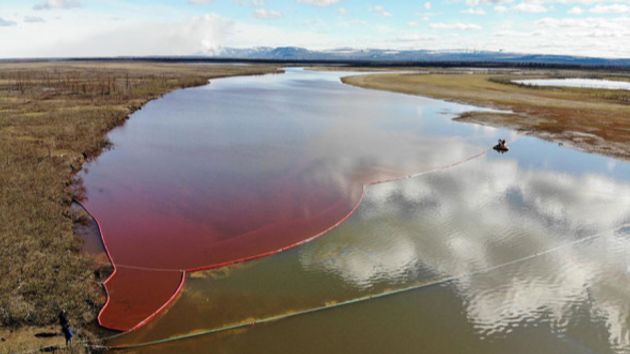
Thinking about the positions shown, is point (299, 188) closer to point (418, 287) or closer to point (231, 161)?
point (231, 161)

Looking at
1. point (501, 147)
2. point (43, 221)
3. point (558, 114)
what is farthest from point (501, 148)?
point (43, 221)

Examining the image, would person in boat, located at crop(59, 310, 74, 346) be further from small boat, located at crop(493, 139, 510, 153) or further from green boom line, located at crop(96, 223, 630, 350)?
small boat, located at crop(493, 139, 510, 153)

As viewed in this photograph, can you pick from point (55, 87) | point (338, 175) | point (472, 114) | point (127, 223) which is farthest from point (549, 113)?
point (55, 87)

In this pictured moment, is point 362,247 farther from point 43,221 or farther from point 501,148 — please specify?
point 501,148

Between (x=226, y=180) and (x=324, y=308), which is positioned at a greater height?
(x=226, y=180)

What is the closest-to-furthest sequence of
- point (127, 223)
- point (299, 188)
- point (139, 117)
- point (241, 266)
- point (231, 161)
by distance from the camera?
point (241, 266) < point (127, 223) < point (299, 188) < point (231, 161) < point (139, 117)

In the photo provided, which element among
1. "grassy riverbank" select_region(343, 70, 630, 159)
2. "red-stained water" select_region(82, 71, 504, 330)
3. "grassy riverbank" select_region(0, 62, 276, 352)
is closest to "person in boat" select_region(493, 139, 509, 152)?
"red-stained water" select_region(82, 71, 504, 330)
